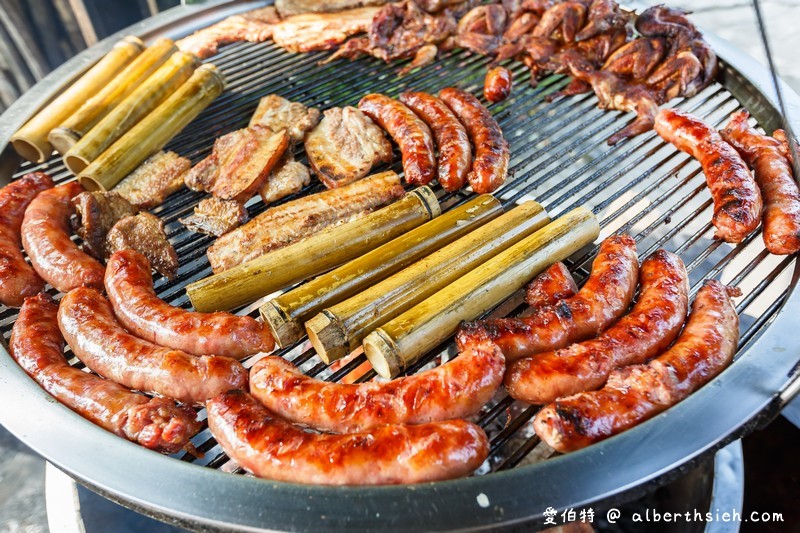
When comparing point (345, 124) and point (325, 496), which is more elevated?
point (345, 124)

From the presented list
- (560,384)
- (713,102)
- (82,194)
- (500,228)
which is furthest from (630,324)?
(82,194)

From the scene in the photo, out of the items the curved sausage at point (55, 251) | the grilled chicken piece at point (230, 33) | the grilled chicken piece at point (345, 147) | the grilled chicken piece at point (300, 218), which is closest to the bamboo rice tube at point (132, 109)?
the grilled chicken piece at point (230, 33)

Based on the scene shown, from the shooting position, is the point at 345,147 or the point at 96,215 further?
the point at 345,147

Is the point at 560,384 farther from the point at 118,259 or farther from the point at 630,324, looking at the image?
the point at 118,259

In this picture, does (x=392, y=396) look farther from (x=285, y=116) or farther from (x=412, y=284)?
(x=285, y=116)

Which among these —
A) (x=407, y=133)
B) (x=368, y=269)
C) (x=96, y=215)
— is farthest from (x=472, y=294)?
(x=96, y=215)

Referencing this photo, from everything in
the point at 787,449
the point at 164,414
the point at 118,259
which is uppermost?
the point at 118,259

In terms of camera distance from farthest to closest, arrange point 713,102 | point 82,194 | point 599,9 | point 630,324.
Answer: point 599,9 < point 713,102 < point 82,194 < point 630,324

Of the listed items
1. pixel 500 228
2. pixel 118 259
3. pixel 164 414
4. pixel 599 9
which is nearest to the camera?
pixel 164 414
